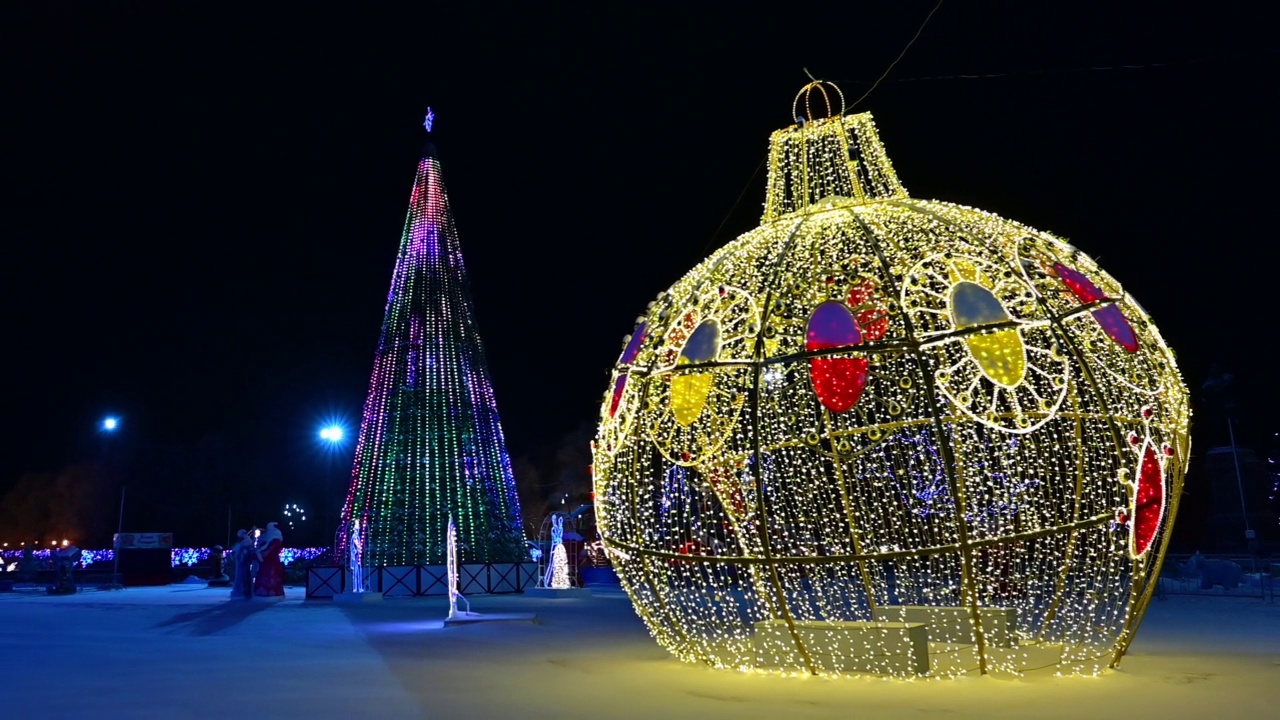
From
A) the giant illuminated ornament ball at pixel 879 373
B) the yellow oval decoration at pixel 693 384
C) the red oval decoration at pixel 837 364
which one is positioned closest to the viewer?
the giant illuminated ornament ball at pixel 879 373

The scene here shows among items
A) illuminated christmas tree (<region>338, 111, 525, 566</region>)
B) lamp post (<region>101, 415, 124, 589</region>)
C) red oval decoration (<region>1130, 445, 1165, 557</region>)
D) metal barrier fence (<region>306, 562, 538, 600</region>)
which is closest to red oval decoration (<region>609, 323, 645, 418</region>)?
red oval decoration (<region>1130, 445, 1165, 557</region>)

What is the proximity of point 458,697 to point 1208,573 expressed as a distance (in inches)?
650

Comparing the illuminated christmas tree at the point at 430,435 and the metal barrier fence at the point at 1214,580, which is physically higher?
the illuminated christmas tree at the point at 430,435

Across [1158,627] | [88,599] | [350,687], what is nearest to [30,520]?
[88,599]

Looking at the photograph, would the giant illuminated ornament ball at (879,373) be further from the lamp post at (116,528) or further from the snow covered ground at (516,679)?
the lamp post at (116,528)

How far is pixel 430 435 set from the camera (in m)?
20.1

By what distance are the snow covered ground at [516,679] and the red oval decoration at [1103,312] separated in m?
2.56

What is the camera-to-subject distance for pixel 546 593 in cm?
2064

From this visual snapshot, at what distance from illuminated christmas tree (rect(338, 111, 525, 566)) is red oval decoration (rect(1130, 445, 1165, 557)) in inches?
581

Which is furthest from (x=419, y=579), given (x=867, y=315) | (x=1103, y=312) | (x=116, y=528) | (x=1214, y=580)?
(x=116, y=528)

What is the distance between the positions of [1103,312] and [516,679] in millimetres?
5459

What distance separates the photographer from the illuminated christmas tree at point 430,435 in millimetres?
20078

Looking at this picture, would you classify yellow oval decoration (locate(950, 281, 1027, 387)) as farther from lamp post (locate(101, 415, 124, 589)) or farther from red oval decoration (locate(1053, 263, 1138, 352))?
lamp post (locate(101, 415, 124, 589))

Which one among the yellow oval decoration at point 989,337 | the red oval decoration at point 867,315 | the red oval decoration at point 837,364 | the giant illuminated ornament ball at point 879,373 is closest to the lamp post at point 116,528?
the giant illuminated ornament ball at point 879,373
